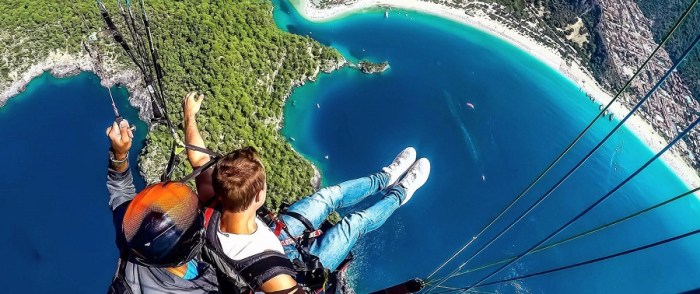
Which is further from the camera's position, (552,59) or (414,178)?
(552,59)

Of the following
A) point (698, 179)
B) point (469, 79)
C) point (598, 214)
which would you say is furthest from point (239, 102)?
point (698, 179)

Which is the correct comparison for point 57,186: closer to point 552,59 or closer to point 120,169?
point 120,169

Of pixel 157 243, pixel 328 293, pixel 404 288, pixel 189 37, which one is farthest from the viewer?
pixel 189 37

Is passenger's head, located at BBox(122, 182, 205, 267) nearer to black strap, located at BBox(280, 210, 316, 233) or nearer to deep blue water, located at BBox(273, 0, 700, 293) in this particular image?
black strap, located at BBox(280, 210, 316, 233)

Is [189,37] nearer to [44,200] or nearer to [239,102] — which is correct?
[239,102]

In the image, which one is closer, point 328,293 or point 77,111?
point 328,293

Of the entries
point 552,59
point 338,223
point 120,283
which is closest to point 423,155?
point 552,59

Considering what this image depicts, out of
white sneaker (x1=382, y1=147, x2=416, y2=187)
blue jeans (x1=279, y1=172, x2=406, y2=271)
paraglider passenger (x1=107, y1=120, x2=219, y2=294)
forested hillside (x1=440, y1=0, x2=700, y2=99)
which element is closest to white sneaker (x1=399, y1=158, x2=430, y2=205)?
white sneaker (x1=382, y1=147, x2=416, y2=187)
